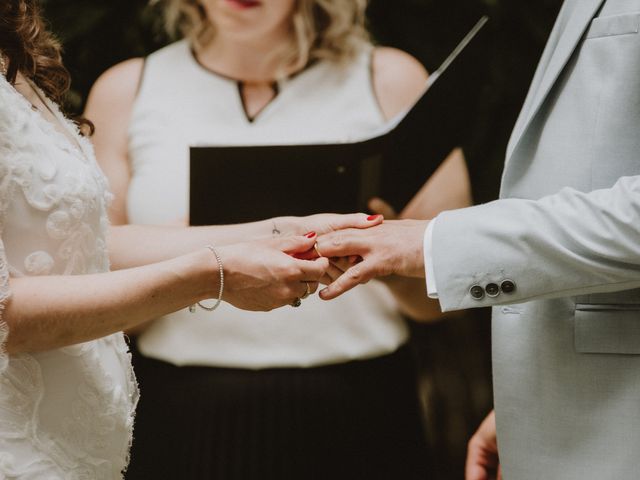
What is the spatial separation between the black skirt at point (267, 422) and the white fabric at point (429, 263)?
2.43 ft

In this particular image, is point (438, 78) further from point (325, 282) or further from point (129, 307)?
point (129, 307)

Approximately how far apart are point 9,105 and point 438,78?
0.83m

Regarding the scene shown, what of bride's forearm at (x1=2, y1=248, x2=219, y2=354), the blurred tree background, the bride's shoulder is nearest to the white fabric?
bride's forearm at (x1=2, y1=248, x2=219, y2=354)

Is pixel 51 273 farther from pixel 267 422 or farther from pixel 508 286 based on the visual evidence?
pixel 267 422

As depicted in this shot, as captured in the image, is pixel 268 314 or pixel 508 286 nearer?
pixel 508 286

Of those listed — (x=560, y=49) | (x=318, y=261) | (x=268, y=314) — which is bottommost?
(x=268, y=314)

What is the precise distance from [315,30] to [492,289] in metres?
1.17

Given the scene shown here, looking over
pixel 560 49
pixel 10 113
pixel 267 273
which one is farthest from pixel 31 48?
pixel 560 49

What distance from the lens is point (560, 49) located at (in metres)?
1.39

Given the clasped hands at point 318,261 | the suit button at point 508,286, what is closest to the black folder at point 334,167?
the clasped hands at point 318,261

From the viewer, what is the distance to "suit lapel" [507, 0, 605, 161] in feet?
4.47

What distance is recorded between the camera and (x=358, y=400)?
209cm

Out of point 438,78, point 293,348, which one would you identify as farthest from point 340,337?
point 438,78

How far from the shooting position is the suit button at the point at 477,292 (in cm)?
135
